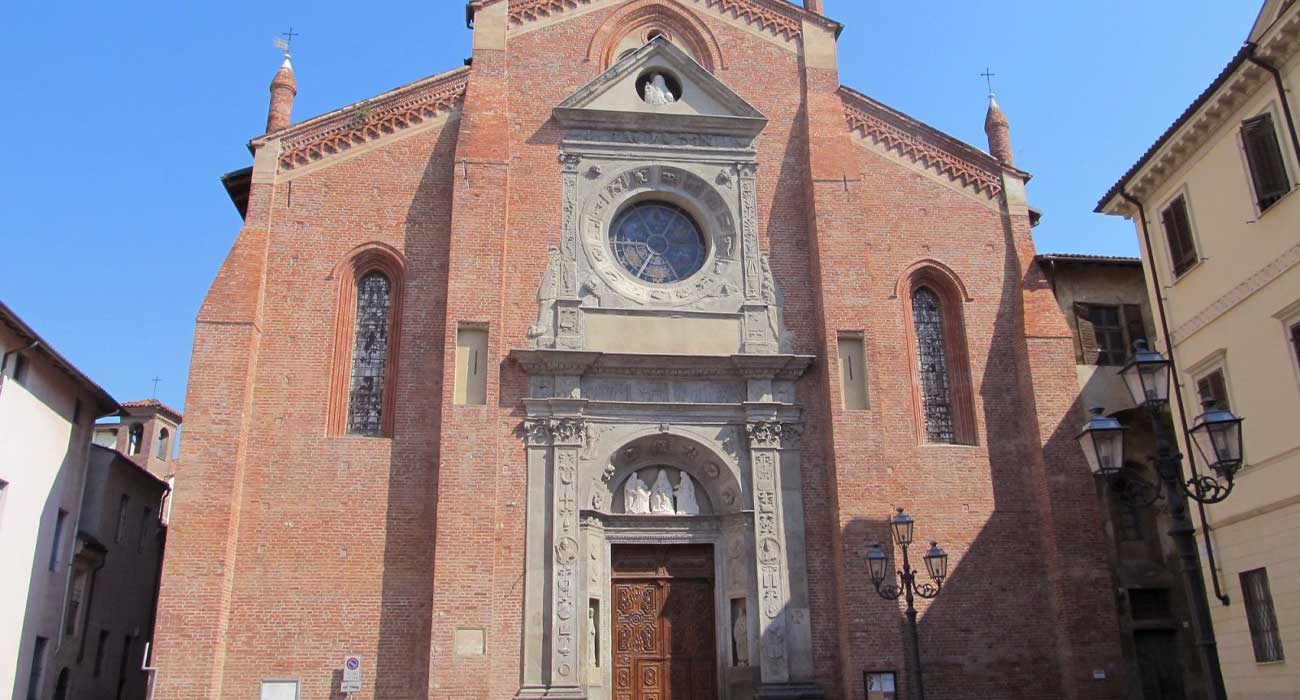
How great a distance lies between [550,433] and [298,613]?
4.86m

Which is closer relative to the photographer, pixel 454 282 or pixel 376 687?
pixel 376 687

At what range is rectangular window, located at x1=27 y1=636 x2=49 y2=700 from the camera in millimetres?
18484

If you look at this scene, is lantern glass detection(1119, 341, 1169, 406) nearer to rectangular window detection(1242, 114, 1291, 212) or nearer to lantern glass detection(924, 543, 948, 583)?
lantern glass detection(924, 543, 948, 583)

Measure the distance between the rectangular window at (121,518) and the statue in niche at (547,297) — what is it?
11.3 m

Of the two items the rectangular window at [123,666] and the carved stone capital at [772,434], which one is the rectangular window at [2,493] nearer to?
the rectangular window at [123,666]

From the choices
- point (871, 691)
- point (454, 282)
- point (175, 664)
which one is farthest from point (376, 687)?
point (871, 691)

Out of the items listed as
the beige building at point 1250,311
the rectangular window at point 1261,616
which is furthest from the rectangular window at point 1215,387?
the rectangular window at point 1261,616

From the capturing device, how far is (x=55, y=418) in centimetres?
1911

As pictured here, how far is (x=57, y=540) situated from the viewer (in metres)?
19.4

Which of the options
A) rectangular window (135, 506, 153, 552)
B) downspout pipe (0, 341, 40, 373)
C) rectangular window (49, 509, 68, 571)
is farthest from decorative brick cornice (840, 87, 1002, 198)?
rectangular window (135, 506, 153, 552)

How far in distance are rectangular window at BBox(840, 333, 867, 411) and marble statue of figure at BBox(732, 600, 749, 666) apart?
3.92 metres

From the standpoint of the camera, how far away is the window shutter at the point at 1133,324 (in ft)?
66.2

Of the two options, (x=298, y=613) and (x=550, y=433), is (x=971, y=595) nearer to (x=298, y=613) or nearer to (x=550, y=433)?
(x=550, y=433)

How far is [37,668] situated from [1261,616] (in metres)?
20.3
